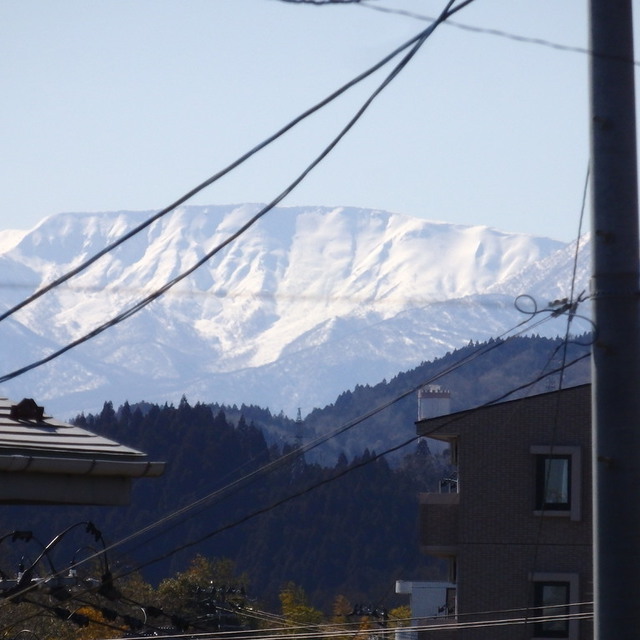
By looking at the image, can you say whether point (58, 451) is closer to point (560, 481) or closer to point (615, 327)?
point (615, 327)

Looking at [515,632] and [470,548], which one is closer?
[515,632]

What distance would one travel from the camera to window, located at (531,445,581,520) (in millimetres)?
30500

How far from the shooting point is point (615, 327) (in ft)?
25.5

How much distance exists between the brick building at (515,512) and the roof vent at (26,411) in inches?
738

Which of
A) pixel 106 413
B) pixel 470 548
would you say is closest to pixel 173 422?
pixel 106 413

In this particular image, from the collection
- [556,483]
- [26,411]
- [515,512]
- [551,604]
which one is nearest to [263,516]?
[515,512]

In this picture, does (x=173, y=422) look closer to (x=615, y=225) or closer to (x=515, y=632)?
(x=515, y=632)

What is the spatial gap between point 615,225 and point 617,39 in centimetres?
113

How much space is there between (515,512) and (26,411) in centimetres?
2159

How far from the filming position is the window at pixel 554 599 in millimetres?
29125

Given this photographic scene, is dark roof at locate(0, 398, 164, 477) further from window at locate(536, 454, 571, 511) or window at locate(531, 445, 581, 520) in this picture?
→ window at locate(536, 454, 571, 511)

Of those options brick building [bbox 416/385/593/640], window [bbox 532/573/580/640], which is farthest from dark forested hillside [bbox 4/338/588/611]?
window [bbox 532/573/580/640]

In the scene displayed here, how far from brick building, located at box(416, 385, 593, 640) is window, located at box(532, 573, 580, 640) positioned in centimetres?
3

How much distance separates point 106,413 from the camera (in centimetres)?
16012
